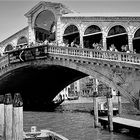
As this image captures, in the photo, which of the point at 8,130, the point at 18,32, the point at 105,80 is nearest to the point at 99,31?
the point at 105,80

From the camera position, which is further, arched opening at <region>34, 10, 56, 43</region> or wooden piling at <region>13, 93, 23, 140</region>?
arched opening at <region>34, 10, 56, 43</region>

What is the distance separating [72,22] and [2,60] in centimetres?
640

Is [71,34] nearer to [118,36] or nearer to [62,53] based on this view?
[62,53]

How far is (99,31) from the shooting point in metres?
17.5

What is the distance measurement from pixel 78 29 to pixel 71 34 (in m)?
0.87

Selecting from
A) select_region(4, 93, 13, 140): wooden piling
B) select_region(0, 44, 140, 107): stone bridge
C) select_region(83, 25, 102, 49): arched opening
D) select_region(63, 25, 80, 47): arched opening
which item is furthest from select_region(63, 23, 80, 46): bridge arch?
select_region(4, 93, 13, 140): wooden piling

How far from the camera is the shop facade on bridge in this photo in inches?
637

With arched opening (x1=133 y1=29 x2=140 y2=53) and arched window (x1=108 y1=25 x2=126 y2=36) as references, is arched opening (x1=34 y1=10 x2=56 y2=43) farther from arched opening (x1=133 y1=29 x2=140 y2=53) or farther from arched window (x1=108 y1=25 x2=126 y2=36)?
arched opening (x1=133 y1=29 x2=140 y2=53)

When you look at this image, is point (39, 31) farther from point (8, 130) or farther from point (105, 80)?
point (8, 130)

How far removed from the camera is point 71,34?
19094 millimetres

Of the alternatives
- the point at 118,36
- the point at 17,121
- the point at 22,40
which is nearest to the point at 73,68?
the point at 118,36

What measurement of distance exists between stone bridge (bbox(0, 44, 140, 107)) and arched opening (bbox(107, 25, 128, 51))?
2.95 meters

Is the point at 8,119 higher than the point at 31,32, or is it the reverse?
the point at 31,32

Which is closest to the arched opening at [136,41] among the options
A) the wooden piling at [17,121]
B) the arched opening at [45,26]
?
the arched opening at [45,26]
